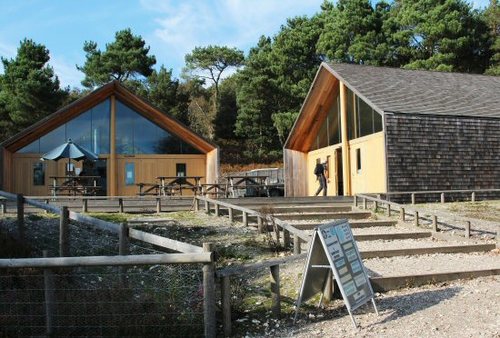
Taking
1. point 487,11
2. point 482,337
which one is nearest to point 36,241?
point 482,337

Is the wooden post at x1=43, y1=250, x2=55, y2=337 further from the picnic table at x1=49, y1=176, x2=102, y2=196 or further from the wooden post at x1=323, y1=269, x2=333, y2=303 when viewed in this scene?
the picnic table at x1=49, y1=176, x2=102, y2=196

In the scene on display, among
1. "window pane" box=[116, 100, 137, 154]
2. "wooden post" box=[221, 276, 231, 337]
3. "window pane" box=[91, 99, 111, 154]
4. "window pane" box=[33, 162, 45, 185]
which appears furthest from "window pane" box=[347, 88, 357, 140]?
"wooden post" box=[221, 276, 231, 337]

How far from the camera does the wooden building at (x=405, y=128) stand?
1727 cm

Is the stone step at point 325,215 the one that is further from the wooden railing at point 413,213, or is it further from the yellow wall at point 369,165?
the yellow wall at point 369,165

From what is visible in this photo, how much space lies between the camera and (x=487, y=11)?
136 ft

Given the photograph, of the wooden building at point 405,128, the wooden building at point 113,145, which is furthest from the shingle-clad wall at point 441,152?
the wooden building at point 113,145

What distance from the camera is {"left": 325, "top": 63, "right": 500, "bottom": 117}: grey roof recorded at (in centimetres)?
1816

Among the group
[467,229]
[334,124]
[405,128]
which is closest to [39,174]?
[334,124]

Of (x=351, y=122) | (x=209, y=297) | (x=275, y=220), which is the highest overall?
(x=351, y=122)

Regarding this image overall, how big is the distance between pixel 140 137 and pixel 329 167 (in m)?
9.14

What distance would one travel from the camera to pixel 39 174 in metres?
24.1

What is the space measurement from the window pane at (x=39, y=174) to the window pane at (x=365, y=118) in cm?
1460

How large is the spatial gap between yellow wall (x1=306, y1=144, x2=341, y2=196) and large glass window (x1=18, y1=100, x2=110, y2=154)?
32.2 ft

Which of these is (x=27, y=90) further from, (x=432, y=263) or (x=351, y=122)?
(x=432, y=263)
